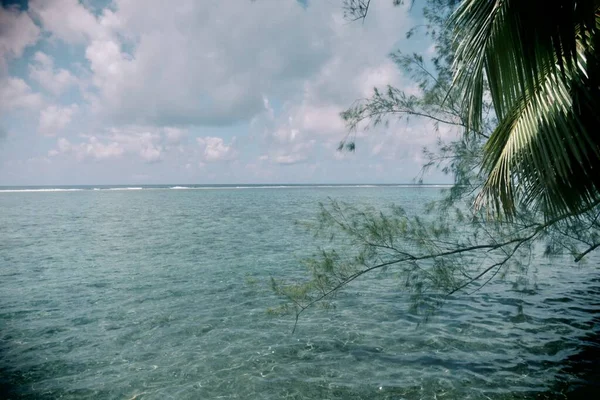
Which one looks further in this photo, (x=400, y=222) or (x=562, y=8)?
(x=400, y=222)

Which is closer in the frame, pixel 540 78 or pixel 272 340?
pixel 540 78

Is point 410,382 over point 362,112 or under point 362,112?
under

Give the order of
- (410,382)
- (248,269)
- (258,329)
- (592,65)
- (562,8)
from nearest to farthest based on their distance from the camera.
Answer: (562,8)
(592,65)
(410,382)
(258,329)
(248,269)

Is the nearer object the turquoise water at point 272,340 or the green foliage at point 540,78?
the green foliage at point 540,78

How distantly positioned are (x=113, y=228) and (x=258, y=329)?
24.6 m

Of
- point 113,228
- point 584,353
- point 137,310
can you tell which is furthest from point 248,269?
point 113,228

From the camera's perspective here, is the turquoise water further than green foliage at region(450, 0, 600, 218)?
Yes

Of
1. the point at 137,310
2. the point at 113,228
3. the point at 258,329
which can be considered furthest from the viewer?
the point at 113,228

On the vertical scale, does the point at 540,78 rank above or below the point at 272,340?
above

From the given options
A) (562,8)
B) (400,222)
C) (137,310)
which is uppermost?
(562,8)

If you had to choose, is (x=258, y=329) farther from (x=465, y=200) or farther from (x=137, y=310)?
(x=465, y=200)

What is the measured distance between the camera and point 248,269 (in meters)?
15.2

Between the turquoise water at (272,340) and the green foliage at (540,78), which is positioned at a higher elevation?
the green foliage at (540,78)

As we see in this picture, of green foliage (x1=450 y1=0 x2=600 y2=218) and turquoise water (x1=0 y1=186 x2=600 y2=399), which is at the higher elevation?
green foliage (x1=450 y1=0 x2=600 y2=218)
